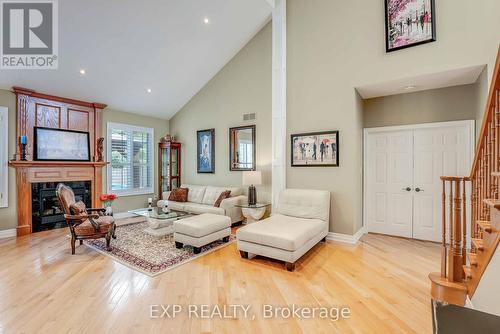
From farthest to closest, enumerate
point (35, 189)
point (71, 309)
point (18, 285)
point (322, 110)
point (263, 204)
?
point (263, 204) → point (35, 189) → point (322, 110) → point (18, 285) → point (71, 309)

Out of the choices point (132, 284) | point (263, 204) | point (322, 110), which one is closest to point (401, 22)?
point (322, 110)

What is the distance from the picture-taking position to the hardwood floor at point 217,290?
6.73 feet

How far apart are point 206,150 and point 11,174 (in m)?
3.90

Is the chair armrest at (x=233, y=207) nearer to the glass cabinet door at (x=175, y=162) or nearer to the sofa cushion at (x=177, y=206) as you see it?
the sofa cushion at (x=177, y=206)

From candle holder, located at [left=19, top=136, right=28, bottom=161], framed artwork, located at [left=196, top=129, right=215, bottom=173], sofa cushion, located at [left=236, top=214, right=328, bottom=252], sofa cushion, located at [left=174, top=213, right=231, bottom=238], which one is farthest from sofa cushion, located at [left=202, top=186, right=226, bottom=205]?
candle holder, located at [left=19, top=136, right=28, bottom=161]

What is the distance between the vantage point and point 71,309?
2252mm

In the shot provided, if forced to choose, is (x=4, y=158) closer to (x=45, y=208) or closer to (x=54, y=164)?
(x=54, y=164)

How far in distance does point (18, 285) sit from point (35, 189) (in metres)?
2.81

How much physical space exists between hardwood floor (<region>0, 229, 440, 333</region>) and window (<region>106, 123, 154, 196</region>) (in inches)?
97.9

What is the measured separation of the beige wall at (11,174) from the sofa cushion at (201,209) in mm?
3187

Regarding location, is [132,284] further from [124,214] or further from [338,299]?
[124,214]

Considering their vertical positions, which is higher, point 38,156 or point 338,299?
point 38,156

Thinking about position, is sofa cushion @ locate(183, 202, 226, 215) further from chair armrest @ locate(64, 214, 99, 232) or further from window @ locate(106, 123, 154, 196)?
chair armrest @ locate(64, 214, 99, 232)

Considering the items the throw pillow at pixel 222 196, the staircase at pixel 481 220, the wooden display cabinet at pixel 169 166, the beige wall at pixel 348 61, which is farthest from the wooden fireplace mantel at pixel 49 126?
the staircase at pixel 481 220
